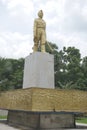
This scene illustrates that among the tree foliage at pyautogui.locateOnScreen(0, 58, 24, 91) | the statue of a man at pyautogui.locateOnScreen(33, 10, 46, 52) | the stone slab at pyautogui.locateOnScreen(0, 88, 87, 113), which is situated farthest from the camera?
the tree foliage at pyautogui.locateOnScreen(0, 58, 24, 91)

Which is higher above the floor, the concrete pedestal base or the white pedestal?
the white pedestal

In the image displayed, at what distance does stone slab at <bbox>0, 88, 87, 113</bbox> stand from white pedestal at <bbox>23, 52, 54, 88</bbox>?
105 centimetres

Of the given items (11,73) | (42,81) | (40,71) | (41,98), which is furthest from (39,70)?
(11,73)

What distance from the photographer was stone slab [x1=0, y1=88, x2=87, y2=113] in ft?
35.9

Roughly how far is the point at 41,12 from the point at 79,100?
5324mm

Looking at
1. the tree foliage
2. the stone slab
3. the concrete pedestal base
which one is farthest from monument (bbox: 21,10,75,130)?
the tree foliage

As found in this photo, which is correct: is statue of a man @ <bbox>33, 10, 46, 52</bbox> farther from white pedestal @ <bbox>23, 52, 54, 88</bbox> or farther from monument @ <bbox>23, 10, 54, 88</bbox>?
white pedestal @ <bbox>23, 52, 54, 88</bbox>

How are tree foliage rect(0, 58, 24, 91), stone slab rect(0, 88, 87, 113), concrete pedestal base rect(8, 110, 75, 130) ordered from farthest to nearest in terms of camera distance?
1. tree foliage rect(0, 58, 24, 91)
2. concrete pedestal base rect(8, 110, 75, 130)
3. stone slab rect(0, 88, 87, 113)

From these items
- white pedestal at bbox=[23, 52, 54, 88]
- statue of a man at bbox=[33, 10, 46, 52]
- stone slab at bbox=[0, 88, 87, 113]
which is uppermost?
statue of a man at bbox=[33, 10, 46, 52]

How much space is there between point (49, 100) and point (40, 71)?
7.25ft

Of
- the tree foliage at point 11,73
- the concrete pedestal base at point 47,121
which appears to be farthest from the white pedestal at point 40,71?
the tree foliage at point 11,73

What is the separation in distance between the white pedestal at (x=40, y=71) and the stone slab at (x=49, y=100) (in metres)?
1.05

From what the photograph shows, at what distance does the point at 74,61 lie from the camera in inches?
1538

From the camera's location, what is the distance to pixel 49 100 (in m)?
11.3
